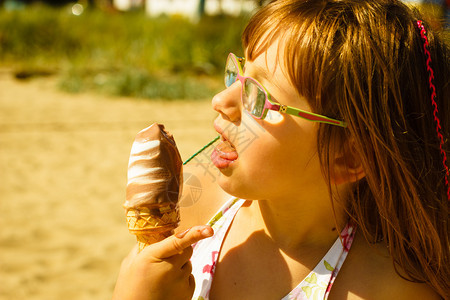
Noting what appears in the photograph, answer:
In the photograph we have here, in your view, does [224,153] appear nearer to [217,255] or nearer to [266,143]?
[266,143]

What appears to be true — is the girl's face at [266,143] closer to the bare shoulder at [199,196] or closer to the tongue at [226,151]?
the tongue at [226,151]

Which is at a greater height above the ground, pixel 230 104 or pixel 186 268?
pixel 230 104

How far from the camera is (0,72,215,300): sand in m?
4.24

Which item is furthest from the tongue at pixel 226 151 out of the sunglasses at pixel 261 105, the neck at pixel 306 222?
the neck at pixel 306 222

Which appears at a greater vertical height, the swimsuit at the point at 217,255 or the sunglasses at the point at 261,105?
the sunglasses at the point at 261,105

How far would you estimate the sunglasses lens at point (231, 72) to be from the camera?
1753 mm

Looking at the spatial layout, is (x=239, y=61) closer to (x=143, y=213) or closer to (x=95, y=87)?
(x=143, y=213)

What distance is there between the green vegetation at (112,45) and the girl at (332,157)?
10.7m

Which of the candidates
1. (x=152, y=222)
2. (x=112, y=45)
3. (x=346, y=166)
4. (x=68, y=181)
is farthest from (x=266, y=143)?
(x=112, y=45)

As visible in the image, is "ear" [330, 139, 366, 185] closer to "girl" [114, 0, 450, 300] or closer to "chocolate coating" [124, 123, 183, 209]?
"girl" [114, 0, 450, 300]

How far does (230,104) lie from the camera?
1.67 m

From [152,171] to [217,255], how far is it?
0.39m

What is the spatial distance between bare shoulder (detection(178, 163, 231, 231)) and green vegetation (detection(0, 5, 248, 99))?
10.4m

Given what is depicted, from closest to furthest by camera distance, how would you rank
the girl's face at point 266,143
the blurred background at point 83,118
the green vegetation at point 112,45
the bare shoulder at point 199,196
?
the girl's face at point 266,143 → the bare shoulder at point 199,196 → the blurred background at point 83,118 → the green vegetation at point 112,45
